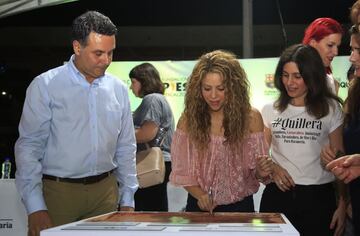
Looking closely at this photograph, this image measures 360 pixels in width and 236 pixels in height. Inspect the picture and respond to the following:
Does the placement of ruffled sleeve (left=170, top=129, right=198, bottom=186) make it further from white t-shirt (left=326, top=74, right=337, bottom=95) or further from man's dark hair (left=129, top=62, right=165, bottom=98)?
man's dark hair (left=129, top=62, right=165, bottom=98)

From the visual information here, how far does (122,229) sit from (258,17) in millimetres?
8965

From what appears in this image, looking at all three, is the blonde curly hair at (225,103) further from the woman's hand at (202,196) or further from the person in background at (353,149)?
the person in background at (353,149)

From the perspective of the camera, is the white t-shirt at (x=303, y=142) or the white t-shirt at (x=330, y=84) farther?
the white t-shirt at (x=330, y=84)

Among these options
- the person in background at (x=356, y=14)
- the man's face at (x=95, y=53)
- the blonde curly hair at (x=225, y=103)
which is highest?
the person in background at (x=356, y=14)

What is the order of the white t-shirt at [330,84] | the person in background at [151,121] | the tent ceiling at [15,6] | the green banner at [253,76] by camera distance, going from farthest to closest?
the green banner at [253,76] < the tent ceiling at [15,6] < the person in background at [151,121] < the white t-shirt at [330,84]

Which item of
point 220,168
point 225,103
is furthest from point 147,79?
point 220,168

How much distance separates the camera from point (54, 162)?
2145mm

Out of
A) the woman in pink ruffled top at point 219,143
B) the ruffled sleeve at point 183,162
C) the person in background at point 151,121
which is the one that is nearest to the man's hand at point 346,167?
the woman in pink ruffled top at point 219,143

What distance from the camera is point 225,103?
2.24 metres

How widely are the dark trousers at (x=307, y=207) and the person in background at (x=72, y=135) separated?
0.73 metres

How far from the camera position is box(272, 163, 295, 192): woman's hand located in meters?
2.19

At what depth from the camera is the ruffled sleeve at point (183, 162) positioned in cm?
215

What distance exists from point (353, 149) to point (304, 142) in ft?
0.70

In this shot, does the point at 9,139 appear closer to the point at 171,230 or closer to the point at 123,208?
the point at 123,208
